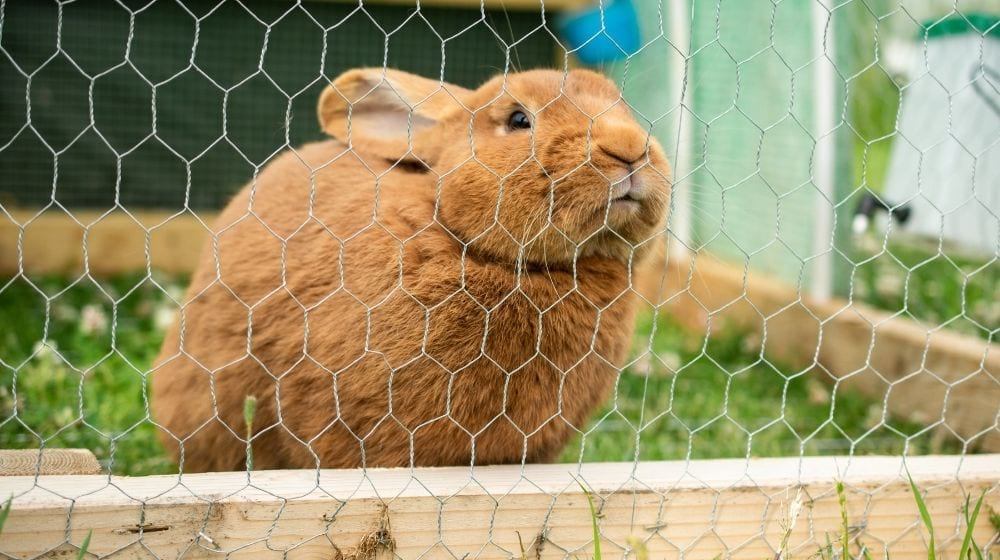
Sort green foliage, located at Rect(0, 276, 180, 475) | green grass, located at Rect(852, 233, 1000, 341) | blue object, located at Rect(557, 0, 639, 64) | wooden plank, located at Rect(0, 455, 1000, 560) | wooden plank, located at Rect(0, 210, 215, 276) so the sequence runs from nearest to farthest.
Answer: wooden plank, located at Rect(0, 455, 1000, 560) < green foliage, located at Rect(0, 276, 180, 475) < green grass, located at Rect(852, 233, 1000, 341) < wooden plank, located at Rect(0, 210, 215, 276) < blue object, located at Rect(557, 0, 639, 64)

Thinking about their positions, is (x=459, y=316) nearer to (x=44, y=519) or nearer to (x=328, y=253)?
(x=328, y=253)

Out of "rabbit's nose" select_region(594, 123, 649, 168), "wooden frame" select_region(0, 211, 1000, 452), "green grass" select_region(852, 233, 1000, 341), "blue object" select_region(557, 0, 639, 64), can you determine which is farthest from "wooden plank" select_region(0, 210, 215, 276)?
"green grass" select_region(852, 233, 1000, 341)

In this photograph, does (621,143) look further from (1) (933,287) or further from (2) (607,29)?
(2) (607,29)

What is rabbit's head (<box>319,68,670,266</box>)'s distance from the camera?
206 centimetres

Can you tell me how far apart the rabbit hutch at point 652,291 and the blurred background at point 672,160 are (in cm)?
2

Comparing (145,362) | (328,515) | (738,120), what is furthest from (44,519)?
(738,120)

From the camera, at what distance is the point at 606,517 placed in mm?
1902

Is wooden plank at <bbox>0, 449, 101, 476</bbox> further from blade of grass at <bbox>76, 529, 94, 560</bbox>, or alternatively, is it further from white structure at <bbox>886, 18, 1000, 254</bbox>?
white structure at <bbox>886, 18, 1000, 254</bbox>

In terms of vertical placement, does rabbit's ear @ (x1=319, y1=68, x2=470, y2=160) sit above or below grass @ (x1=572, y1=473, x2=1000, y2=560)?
above

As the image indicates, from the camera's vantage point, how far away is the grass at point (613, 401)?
2715 millimetres

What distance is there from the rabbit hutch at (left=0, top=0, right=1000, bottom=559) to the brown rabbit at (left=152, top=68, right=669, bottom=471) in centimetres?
11

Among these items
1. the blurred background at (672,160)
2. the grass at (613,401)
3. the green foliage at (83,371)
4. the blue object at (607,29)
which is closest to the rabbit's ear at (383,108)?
the blurred background at (672,160)

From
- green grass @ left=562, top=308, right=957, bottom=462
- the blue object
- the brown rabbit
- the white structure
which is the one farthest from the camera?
the blue object

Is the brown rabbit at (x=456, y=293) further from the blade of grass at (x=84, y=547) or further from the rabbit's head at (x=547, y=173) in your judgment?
the blade of grass at (x=84, y=547)
